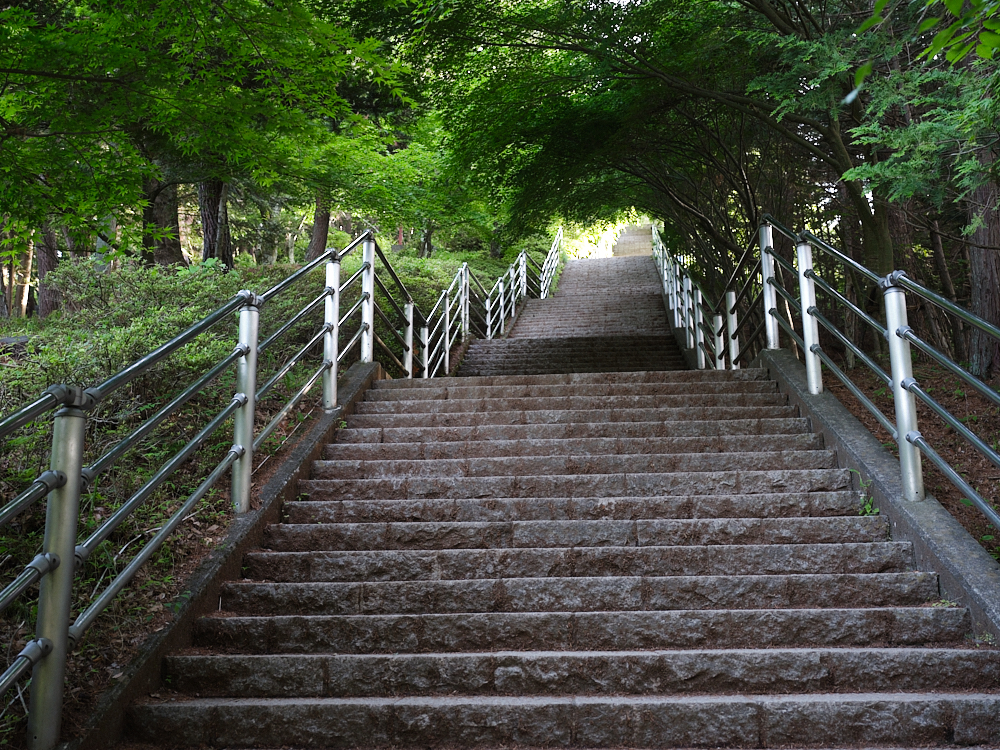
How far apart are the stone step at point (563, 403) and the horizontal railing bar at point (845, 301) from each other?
87 cm

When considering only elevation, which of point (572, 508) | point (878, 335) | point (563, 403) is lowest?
point (572, 508)

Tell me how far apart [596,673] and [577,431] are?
226cm

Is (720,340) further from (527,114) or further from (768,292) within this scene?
(527,114)

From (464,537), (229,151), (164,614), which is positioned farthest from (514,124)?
(164,614)

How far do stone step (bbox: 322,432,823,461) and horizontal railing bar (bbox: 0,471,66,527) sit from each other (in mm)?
2316

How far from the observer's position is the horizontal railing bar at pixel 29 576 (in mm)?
1979

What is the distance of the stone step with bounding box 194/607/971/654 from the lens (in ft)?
9.04

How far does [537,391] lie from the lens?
221 inches

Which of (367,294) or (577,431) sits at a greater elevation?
(367,294)

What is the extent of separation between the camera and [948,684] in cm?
251

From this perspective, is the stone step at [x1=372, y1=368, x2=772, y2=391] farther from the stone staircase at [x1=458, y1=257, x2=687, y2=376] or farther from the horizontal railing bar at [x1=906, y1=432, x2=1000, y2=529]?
the stone staircase at [x1=458, y1=257, x2=687, y2=376]

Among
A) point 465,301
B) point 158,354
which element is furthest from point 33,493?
point 465,301

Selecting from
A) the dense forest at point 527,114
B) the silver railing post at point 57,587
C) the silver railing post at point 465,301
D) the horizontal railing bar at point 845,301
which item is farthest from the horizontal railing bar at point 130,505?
the silver railing post at point 465,301

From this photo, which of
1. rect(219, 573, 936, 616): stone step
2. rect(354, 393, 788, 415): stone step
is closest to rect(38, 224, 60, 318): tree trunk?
rect(354, 393, 788, 415): stone step
